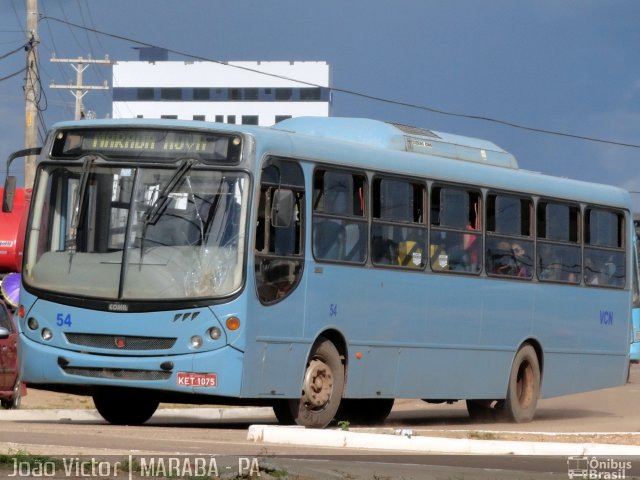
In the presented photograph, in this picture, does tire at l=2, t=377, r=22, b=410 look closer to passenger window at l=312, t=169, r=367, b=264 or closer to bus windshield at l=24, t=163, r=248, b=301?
bus windshield at l=24, t=163, r=248, b=301

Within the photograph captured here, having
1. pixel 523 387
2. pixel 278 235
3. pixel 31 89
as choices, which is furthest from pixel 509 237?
pixel 31 89

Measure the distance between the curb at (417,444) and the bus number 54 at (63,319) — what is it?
242 cm

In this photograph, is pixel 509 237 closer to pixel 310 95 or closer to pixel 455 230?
pixel 455 230

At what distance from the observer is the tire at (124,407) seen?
1733 cm

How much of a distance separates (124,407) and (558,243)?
671 cm

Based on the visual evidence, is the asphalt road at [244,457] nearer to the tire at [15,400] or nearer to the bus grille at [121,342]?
the bus grille at [121,342]

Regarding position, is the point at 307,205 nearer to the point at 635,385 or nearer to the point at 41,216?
the point at 41,216

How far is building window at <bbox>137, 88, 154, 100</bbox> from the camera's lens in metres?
143

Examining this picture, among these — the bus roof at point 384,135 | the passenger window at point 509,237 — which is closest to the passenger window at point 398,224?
the bus roof at point 384,135

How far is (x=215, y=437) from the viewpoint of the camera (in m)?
14.9

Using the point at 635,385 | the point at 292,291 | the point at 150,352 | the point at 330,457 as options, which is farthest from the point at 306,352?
the point at 635,385

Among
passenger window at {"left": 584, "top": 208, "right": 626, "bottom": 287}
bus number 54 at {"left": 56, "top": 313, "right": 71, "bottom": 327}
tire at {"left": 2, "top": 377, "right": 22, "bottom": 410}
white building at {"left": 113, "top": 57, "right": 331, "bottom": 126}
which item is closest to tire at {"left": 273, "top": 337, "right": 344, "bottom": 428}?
bus number 54 at {"left": 56, "top": 313, "right": 71, "bottom": 327}

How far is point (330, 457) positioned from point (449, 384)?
697 centimetres

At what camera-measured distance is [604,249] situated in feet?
72.9
